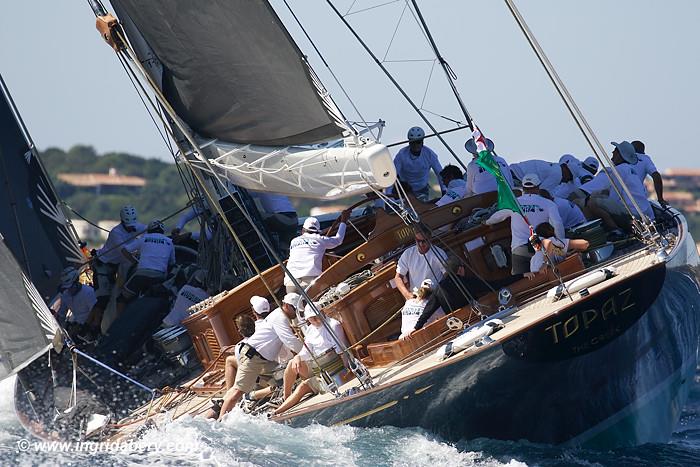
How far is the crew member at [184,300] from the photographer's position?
48.2 feet

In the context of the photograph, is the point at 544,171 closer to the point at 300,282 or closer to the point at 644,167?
the point at 644,167

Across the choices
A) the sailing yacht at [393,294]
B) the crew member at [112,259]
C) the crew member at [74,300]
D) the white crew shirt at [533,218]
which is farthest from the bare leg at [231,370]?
the crew member at [74,300]

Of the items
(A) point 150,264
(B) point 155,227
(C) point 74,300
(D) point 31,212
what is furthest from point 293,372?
(D) point 31,212

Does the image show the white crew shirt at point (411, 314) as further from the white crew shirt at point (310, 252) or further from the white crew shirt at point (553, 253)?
the white crew shirt at point (310, 252)

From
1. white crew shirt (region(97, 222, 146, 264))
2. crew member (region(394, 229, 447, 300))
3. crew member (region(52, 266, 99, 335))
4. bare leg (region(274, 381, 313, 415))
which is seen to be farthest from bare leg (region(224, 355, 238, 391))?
crew member (region(52, 266, 99, 335))

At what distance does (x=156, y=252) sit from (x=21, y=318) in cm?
240

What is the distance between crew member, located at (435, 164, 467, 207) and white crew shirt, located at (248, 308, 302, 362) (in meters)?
2.16

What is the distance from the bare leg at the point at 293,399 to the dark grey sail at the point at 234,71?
201cm

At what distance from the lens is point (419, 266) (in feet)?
41.9

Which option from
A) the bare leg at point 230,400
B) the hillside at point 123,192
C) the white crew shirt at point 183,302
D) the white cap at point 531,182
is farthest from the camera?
the hillside at point 123,192

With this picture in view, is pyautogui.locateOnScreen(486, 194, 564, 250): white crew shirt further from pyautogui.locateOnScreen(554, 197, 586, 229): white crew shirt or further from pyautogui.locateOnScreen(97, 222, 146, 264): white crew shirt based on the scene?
pyautogui.locateOnScreen(97, 222, 146, 264): white crew shirt

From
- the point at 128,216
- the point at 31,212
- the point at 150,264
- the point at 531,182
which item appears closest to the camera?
the point at 531,182

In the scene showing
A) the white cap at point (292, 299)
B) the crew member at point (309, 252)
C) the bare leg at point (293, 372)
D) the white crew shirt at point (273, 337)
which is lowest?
the bare leg at point (293, 372)

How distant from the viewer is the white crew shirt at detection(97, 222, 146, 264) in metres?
15.9
